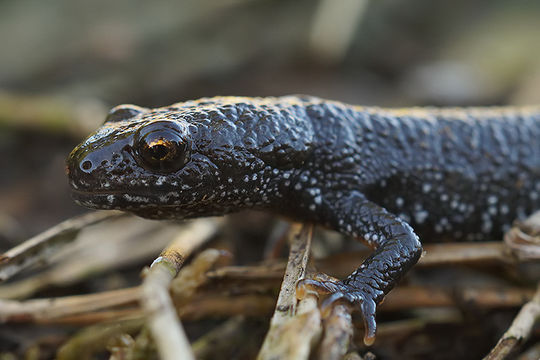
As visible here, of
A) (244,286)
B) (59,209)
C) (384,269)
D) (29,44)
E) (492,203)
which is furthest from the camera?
(29,44)

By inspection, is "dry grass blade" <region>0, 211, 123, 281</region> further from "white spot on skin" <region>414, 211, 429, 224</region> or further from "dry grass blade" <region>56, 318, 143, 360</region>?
"white spot on skin" <region>414, 211, 429, 224</region>

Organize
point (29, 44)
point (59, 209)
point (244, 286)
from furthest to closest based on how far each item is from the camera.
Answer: point (29, 44) → point (59, 209) → point (244, 286)

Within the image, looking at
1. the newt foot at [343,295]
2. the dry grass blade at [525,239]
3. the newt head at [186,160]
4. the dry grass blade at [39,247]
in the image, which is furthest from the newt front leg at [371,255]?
the dry grass blade at [39,247]

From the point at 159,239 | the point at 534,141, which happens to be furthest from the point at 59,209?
the point at 534,141

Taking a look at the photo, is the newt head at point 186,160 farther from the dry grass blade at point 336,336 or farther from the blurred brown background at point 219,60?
the blurred brown background at point 219,60

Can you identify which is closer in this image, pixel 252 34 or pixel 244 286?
pixel 244 286

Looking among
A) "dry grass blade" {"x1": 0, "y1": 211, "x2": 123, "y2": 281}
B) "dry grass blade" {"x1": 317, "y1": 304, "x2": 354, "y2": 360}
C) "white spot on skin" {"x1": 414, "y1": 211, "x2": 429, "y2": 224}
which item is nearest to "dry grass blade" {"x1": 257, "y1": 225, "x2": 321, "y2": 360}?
"dry grass blade" {"x1": 317, "y1": 304, "x2": 354, "y2": 360}

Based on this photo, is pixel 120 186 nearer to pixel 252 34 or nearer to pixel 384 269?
pixel 384 269

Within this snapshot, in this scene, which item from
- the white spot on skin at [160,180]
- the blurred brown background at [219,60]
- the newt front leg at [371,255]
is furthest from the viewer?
the blurred brown background at [219,60]
